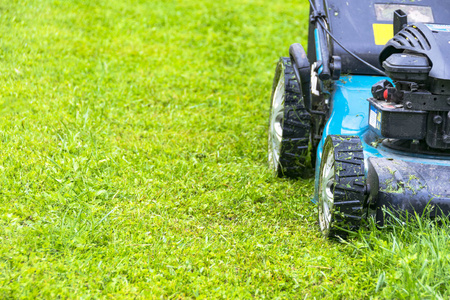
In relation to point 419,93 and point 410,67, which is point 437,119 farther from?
point 410,67

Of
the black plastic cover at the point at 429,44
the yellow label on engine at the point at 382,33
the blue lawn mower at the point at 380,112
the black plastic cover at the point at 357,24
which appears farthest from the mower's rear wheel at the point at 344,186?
the yellow label on engine at the point at 382,33

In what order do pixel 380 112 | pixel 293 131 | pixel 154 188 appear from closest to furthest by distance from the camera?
pixel 380 112 < pixel 154 188 < pixel 293 131

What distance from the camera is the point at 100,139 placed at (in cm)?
415

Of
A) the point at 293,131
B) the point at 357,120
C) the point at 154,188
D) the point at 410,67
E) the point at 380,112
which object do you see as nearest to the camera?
the point at 410,67

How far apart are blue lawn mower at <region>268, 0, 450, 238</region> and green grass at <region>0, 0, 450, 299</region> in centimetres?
19

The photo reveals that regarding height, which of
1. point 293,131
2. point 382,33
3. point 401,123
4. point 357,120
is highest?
point 382,33

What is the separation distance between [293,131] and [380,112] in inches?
38.2

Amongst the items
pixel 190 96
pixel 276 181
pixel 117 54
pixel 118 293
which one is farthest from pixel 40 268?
pixel 117 54

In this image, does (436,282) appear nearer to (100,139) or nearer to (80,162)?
(80,162)

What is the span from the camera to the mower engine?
2.62 m

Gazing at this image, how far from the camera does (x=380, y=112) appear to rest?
278 centimetres

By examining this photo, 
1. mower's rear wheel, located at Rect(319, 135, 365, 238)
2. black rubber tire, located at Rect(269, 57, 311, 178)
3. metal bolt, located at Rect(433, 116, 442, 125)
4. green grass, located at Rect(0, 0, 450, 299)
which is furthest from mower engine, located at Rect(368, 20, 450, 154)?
black rubber tire, located at Rect(269, 57, 311, 178)

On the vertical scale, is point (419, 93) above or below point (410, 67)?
below

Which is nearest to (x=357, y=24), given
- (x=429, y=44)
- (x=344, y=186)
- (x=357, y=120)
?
(x=357, y=120)
